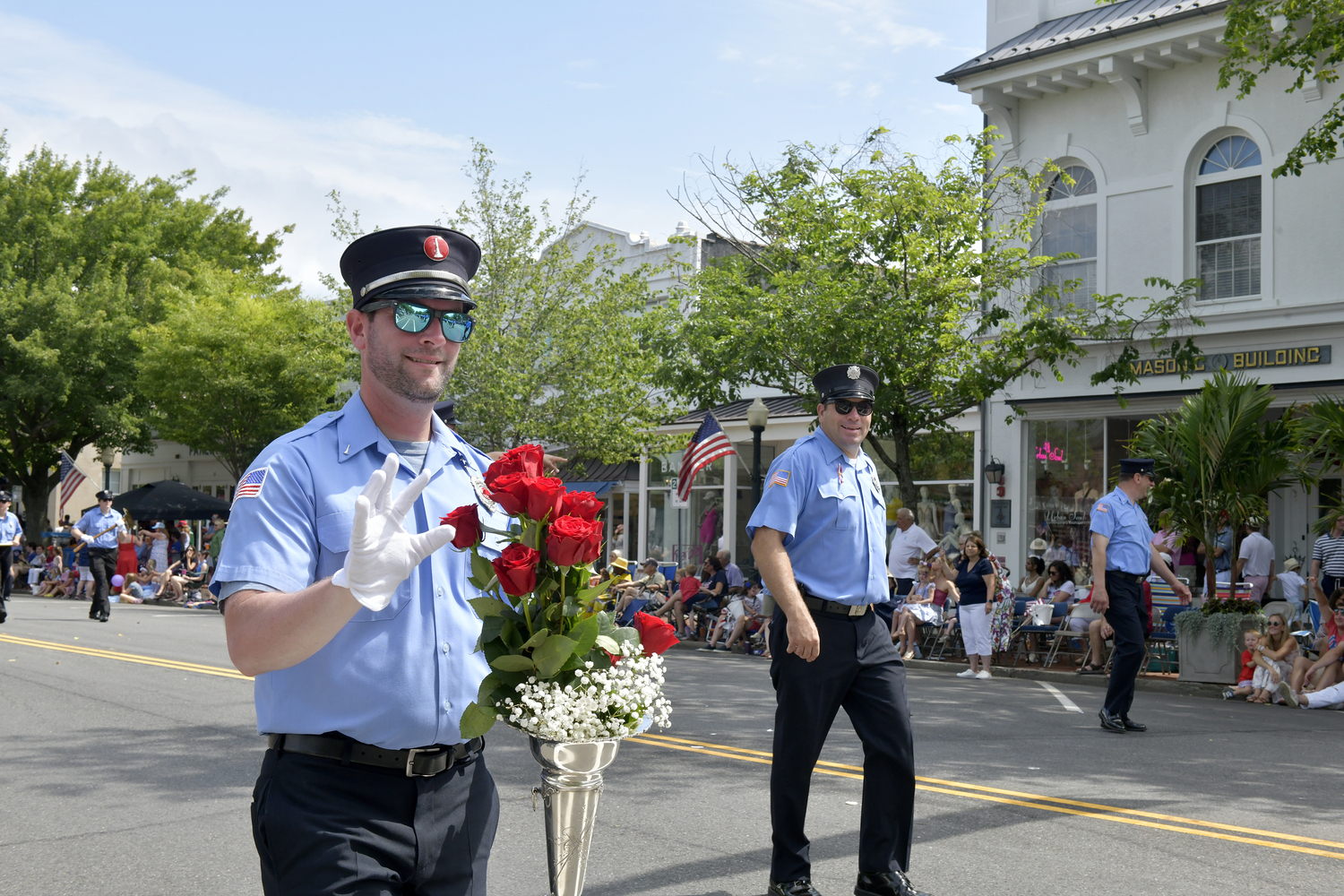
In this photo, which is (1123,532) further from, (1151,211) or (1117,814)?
(1151,211)

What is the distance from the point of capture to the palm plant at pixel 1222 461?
14906 millimetres

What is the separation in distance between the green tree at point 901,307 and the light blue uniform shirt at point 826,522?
39.8ft

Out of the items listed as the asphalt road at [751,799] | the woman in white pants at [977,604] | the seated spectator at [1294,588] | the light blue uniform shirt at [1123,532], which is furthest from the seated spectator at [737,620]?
the light blue uniform shirt at [1123,532]

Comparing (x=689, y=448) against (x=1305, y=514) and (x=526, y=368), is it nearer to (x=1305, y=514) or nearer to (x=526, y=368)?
(x=526, y=368)

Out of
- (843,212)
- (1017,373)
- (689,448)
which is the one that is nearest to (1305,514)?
(1017,373)

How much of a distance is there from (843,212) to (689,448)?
5257mm

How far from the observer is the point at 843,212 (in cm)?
1825

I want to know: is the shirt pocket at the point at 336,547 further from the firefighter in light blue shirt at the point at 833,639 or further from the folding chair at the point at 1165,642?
the folding chair at the point at 1165,642

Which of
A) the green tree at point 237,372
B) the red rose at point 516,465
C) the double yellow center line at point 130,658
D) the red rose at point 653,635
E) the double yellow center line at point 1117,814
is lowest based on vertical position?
the double yellow center line at point 130,658

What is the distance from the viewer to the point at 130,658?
46.4ft

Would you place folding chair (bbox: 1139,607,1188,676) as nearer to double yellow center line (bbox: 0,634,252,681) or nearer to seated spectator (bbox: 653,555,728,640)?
seated spectator (bbox: 653,555,728,640)

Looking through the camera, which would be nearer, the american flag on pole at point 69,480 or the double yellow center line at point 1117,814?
the double yellow center line at point 1117,814

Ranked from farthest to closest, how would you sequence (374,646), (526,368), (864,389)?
(526,368) → (864,389) → (374,646)

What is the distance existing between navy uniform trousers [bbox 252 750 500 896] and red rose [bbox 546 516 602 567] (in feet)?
1.93
